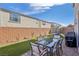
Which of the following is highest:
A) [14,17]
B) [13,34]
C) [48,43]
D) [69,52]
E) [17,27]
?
[14,17]

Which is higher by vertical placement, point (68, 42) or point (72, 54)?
point (68, 42)

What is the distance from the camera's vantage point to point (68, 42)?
246cm

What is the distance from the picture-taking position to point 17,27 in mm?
2441

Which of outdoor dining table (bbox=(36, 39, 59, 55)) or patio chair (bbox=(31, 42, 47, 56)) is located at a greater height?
outdoor dining table (bbox=(36, 39, 59, 55))

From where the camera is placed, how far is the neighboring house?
241cm

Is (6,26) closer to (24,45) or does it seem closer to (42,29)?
(24,45)

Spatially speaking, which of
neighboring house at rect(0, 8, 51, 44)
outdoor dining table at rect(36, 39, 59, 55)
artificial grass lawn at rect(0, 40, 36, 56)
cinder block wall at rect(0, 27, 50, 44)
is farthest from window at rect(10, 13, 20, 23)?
outdoor dining table at rect(36, 39, 59, 55)

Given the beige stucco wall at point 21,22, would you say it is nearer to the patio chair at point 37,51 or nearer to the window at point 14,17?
the window at point 14,17

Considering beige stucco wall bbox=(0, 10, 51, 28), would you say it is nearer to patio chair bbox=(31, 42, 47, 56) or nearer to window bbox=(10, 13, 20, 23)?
window bbox=(10, 13, 20, 23)

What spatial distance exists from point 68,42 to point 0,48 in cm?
103

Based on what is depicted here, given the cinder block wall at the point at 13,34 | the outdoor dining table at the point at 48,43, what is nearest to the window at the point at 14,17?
the cinder block wall at the point at 13,34

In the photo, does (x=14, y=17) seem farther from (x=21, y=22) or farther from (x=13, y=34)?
(x=13, y=34)

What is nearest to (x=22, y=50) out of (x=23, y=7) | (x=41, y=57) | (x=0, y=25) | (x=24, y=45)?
(x=24, y=45)

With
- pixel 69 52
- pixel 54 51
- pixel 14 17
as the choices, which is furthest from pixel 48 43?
pixel 14 17
